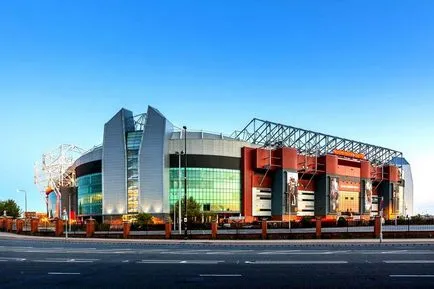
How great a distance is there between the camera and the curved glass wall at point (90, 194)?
118188 mm

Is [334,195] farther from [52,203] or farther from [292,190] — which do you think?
[52,203]

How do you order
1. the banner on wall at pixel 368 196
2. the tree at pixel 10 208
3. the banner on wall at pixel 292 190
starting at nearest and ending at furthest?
the banner on wall at pixel 292 190, the tree at pixel 10 208, the banner on wall at pixel 368 196

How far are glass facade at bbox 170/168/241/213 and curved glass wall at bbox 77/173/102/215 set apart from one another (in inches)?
874

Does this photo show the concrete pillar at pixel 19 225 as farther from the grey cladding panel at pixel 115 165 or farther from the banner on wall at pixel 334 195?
the banner on wall at pixel 334 195

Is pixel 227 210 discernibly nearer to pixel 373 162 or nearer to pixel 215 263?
pixel 373 162

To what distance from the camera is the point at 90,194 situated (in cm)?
12125

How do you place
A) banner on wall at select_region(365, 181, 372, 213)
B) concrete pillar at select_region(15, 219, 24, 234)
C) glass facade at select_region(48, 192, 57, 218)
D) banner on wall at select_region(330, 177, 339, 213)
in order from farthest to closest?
1. glass facade at select_region(48, 192, 57, 218)
2. banner on wall at select_region(365, 181, 372, 213)
3. banner on wall at select_region(330, 177, 339, 213)
4. concrete pillar at select_region(15, 219, 24, 234)

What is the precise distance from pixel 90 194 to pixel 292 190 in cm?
5169

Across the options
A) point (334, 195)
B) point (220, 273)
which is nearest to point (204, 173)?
point (334, 195)

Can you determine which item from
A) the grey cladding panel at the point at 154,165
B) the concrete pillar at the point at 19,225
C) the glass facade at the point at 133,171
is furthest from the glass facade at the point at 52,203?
the concrete pillar at the point at 19,225

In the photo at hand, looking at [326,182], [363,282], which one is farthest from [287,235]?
[326,182]

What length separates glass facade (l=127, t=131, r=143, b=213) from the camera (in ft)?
355

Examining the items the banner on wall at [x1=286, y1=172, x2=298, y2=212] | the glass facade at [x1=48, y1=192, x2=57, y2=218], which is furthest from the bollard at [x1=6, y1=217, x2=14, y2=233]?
the glass facade at [x1=48, y1=192, x2=57, y2=218]

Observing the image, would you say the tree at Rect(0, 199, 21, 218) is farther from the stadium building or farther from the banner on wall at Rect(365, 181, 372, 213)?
Answer: the banner on wall at Rect(365, 181, 372, 213)
